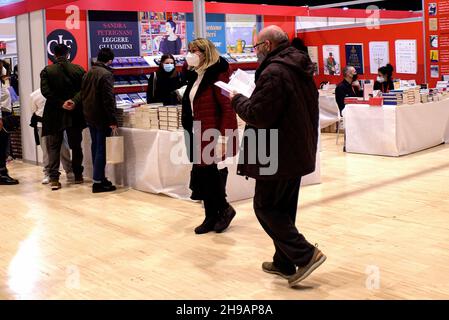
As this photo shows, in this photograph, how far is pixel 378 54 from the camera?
1120 centimetres

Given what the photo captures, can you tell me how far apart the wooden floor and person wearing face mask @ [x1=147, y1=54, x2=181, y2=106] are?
1.02m

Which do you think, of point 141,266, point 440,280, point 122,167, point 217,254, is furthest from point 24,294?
point 122,167

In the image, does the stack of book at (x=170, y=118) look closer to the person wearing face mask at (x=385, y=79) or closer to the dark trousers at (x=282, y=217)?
the dark trousers at (x=282, y=217)

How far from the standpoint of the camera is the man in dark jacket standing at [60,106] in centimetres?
680

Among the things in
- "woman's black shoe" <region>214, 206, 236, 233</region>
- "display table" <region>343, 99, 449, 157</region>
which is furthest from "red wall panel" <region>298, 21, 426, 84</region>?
"woman's black shoe" <region>214, 206, 236, 233</region>

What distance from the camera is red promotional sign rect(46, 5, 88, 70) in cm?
883

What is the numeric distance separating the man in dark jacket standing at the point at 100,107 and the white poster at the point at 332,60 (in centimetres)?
639

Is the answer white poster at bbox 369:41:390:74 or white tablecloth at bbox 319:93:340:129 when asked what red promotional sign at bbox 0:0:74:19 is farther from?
white poster at bbox 369:41:390:74

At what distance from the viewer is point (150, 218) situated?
215 inches

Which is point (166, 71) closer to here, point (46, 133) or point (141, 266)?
point (46, 133)

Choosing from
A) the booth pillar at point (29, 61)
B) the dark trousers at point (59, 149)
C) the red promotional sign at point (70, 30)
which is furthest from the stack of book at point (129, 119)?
the red promotional sign at point (70, 30)

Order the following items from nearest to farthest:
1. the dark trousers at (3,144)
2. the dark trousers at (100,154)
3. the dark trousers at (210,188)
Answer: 1. the dark trousers at (210,188)
2. the dark trousers at (100,154)
3. the dark trousers at (3,144)
